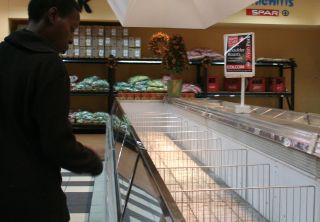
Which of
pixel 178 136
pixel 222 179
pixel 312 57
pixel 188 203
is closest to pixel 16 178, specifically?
pixel 188 203

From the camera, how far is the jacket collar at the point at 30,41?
4.53ft

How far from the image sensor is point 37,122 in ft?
4.39

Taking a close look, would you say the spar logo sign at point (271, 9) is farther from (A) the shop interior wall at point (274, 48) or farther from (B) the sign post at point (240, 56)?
(B) the sign post at point (240, 56)

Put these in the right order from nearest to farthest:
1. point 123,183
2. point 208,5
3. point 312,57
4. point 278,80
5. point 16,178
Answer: point 16,178 < point 123,183 < point 208,5 < point 278,80 < point 312,57

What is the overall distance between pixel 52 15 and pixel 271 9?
25.1 feet

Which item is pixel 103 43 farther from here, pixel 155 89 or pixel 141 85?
pixel 155 89

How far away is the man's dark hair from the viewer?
1421mm

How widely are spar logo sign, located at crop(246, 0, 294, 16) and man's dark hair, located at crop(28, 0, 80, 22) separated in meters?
7.35

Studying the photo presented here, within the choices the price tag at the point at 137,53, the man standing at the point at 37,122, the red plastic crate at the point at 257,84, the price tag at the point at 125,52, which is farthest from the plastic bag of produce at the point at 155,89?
the man standing at the point at 37,122

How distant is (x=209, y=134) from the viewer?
3.14 metres

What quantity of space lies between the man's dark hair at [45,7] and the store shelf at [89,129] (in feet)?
21.6

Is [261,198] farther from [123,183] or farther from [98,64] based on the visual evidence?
[98,64]

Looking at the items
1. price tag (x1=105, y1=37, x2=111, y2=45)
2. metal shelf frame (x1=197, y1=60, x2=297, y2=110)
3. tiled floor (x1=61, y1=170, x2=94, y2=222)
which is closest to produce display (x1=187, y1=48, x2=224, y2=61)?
metal shelf frame (x1=197, y1=60, x2=297, y2=110)

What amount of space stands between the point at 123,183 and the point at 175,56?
12.2ft
